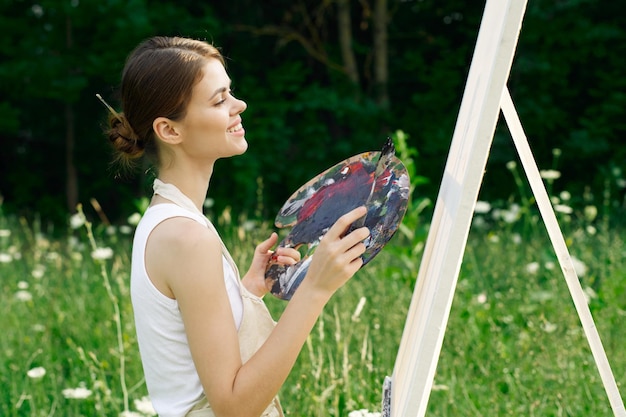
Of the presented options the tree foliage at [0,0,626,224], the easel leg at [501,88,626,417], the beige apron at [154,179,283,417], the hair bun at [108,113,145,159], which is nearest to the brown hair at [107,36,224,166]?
the hair bun at [108,113,145,159]

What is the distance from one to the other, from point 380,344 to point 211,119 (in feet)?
5.96

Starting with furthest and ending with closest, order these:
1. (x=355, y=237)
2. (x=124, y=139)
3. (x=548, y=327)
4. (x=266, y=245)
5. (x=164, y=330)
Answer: (x=548, y=327) < (x=266, y=245) < (x=124, y=139) < (x=164, y=330) < (x=355, y=237)

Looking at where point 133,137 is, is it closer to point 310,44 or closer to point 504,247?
point 504,247

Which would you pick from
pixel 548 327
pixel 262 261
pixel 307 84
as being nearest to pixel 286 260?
pixel 262 261

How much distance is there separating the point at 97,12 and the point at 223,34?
164cm

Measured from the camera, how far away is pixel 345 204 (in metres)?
1.55

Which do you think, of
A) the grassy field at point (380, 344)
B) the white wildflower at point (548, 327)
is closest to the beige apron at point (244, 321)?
the grassy field at point (380, 344)

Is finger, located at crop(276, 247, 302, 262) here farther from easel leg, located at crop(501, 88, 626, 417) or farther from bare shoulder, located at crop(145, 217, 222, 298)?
easel leg, located at crop(501, 88, 626, 417)

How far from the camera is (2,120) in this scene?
28.0 feet

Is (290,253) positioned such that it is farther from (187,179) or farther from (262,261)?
(187,179)

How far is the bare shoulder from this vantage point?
138 centimetres

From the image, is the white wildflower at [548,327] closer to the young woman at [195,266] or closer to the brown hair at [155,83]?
the young woman at [195,266]

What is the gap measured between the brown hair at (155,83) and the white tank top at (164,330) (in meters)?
0.17

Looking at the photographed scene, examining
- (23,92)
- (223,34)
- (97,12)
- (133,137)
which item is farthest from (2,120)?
(133,137)
